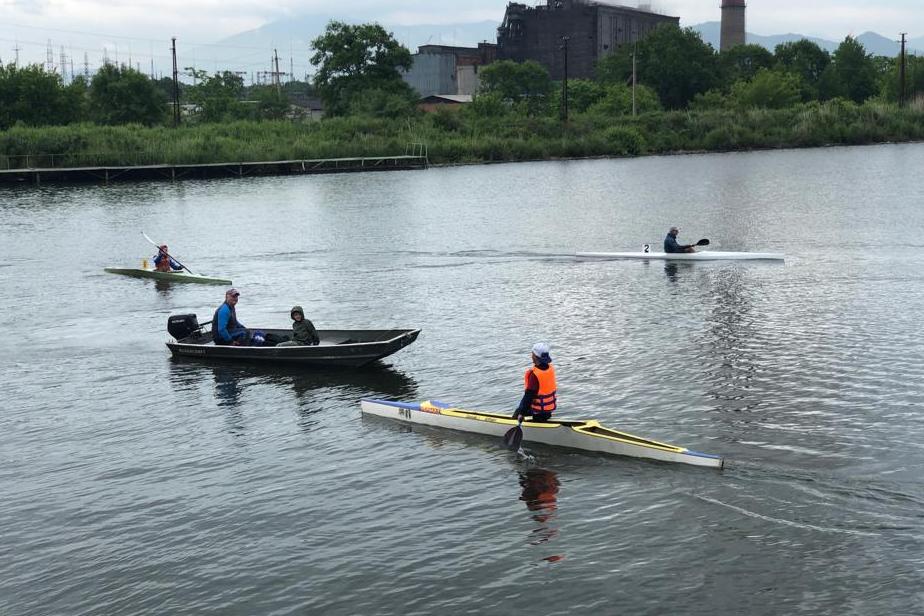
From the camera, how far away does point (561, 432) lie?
21969mm

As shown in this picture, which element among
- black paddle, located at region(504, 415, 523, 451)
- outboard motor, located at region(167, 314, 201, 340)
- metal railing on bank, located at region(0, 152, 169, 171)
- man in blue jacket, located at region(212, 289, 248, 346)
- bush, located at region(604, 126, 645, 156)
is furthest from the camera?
bush, located at region(604, 126, 645, 156)

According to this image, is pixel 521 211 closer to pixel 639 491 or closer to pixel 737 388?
pixel 737 388

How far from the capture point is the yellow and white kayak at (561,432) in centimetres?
2084

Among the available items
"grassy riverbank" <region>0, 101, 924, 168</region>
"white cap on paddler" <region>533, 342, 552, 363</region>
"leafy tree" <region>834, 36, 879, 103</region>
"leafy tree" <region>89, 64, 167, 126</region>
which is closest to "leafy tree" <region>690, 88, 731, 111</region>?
"grassy riverbank" <region>0, 101, 924, 168</region>

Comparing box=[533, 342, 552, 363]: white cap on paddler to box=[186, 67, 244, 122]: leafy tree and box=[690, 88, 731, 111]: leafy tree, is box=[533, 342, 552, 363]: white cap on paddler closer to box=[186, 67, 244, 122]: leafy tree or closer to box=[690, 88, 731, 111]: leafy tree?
box=[186, 67, 244, 122]: leafy tree

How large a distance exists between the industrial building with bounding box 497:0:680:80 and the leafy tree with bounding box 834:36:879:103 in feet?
119

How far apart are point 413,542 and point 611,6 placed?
192149 mm

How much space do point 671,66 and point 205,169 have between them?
291 feet

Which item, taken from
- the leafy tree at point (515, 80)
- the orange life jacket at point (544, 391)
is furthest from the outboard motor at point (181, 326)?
the leafy tree at point (515, 80)


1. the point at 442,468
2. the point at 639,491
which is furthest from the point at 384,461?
the point at 639,491

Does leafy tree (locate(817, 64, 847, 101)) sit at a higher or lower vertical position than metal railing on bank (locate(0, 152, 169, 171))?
higher

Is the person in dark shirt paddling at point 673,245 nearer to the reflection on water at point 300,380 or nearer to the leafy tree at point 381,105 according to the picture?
the reflection on water at point 300,380

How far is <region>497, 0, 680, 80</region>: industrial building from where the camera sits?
190 meters

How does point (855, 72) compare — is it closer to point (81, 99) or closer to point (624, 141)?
point (624, 141)
